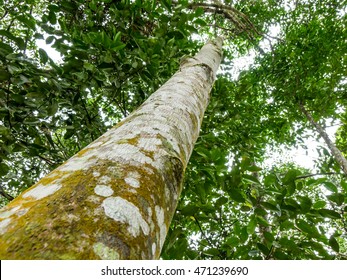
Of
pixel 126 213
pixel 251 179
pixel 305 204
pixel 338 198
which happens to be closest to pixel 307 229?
pixel 305 204

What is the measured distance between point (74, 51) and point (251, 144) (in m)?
2.58

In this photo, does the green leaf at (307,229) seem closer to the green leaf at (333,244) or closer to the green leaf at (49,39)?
the green leaf at (333,244)

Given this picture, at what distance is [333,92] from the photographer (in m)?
4.91

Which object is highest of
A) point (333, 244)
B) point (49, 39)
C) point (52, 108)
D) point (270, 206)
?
point (49, 39)

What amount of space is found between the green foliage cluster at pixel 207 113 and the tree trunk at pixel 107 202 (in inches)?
38.1

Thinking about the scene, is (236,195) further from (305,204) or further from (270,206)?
(305,204)

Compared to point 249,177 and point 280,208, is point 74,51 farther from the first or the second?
point 280,208

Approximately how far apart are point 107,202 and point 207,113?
3085 millimetres

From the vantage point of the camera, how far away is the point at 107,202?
62 centimetres

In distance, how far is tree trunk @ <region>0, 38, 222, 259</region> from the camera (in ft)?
1.63

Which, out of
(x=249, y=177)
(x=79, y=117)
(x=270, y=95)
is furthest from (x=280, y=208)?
(x=270, y=95)

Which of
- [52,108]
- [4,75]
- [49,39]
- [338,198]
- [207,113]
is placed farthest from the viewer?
[207,113]

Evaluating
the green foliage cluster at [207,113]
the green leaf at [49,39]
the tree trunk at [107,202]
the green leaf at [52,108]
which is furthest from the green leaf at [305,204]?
the green leaf at [49,39]

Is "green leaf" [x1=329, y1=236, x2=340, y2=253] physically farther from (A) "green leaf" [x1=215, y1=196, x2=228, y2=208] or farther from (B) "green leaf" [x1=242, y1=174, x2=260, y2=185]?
(A) "green leaf" [x1=215, y1=196, x2=228, y2=208]
